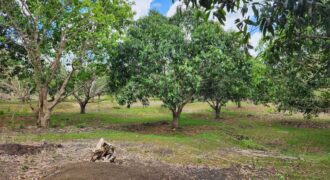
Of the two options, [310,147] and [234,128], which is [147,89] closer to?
[234,128]

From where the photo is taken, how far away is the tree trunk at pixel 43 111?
3041cm

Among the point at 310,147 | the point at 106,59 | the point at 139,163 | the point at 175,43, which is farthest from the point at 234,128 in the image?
the point at 139,163

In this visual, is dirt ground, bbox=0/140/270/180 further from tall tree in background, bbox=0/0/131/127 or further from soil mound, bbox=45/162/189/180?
tall tree in background, bbox=0/0/131/127

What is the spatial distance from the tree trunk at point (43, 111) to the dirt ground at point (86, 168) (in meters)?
12.8

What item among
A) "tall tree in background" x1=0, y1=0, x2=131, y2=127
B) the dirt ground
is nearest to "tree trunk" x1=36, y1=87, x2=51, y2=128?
"tall tree in background" x1=0, y1=0, x2=131, y2=127

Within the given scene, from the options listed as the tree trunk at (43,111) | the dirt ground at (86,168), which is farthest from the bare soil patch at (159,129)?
the dirt ground at (86,168)

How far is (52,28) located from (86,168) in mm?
22962

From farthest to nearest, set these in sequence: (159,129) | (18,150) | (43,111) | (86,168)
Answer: (159,129) → (43,111) → (18,150) → (86,168)

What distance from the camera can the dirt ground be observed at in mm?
11234

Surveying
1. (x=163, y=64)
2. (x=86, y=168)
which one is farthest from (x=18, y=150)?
(x=163, y=64)

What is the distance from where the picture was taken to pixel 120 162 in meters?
14.6

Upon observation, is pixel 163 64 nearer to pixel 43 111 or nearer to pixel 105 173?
pixel 43 111

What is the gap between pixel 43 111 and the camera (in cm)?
3080

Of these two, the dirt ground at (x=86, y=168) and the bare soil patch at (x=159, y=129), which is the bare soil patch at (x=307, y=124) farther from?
the dirt ground at (x=86, y=168)
